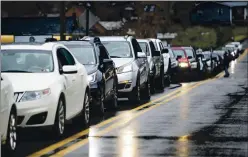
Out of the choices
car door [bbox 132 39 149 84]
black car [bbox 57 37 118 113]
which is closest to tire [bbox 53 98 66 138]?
black car [bbox 57 37 118 113]

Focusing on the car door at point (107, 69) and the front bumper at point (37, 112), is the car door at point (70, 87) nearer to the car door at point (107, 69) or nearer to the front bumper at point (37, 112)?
the front bumper at point (37, 112)

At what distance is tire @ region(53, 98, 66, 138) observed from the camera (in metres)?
15.5

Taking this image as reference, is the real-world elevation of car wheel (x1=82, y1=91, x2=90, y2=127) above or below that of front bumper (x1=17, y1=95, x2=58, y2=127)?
below

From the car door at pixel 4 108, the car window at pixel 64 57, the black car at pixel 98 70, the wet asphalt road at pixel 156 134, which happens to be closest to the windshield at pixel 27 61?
the car window at pixel 64 57

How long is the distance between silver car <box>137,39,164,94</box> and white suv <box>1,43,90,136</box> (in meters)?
13.2

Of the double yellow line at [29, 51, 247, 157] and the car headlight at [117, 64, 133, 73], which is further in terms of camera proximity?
the car headlight at [117, 64, 133, 73]

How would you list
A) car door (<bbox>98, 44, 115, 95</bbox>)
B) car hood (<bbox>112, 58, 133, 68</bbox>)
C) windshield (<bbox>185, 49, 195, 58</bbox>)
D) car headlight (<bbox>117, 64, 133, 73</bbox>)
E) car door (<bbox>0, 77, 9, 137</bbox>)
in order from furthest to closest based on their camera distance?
windshield (<bbox>185, 49, 195, 58</bbox>) → car hood (<bbox>112, 58, 133, 68</bbox>) → car headlight (<bbox>117, 64, 133, 73</bbox>) → car door (<bbox>98, 44, 115, 95</bbox>) → car door (<bbox>0, 77, 9, 137</bbox>)

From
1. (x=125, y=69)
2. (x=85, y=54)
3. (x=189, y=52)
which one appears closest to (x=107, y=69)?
(x=85, y=54)

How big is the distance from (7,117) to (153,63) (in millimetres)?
18747

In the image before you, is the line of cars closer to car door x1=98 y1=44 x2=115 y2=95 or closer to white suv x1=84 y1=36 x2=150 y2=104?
car door x1=98 y1=44 x2=115 y2=95

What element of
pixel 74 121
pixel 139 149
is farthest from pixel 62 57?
pixel 139 149

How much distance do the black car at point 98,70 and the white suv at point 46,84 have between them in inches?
74.2

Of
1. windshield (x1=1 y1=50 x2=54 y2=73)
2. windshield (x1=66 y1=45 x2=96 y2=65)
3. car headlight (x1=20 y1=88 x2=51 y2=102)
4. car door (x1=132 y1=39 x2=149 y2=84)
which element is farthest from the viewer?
car door (x1=132 y1=39 x2=149 y2=84)

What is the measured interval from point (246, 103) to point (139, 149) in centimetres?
1197
